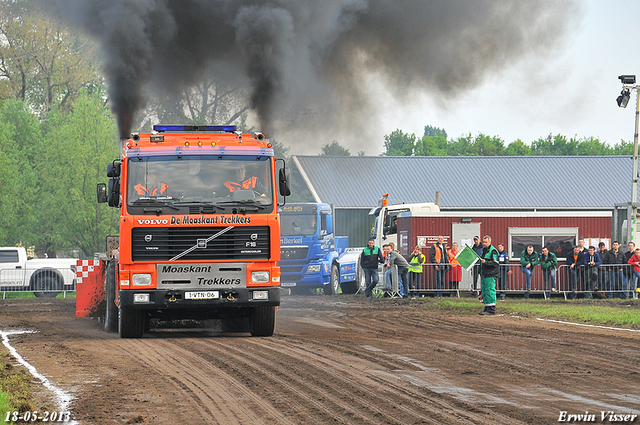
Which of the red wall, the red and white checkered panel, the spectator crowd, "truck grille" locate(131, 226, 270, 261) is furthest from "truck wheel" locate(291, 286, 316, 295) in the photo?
"truck grille" locate(131, 226, 270, 261)

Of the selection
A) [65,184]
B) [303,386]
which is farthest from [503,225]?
[65,184]

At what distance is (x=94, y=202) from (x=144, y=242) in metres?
27.2

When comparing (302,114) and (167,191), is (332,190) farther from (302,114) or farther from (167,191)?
(167,191)

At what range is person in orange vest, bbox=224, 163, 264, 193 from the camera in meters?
13.6

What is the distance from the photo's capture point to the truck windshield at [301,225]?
94.9 ft

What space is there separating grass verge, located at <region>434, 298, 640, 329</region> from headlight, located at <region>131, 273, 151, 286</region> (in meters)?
9.51

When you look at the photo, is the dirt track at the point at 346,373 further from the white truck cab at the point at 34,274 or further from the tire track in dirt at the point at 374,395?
the white truck cab at the point at 34,274

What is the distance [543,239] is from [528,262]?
2082 millimetres

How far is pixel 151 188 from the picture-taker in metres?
13.4

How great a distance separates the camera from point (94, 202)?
1545 inches

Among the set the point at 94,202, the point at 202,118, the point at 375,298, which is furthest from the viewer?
the point at 94,202

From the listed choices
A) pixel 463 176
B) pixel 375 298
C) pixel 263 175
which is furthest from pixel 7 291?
pixel 463 176

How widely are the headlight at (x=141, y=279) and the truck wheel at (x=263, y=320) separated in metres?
2.05

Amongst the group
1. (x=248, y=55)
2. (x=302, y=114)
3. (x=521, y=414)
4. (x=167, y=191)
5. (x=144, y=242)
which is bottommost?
(x=521, y=414)
